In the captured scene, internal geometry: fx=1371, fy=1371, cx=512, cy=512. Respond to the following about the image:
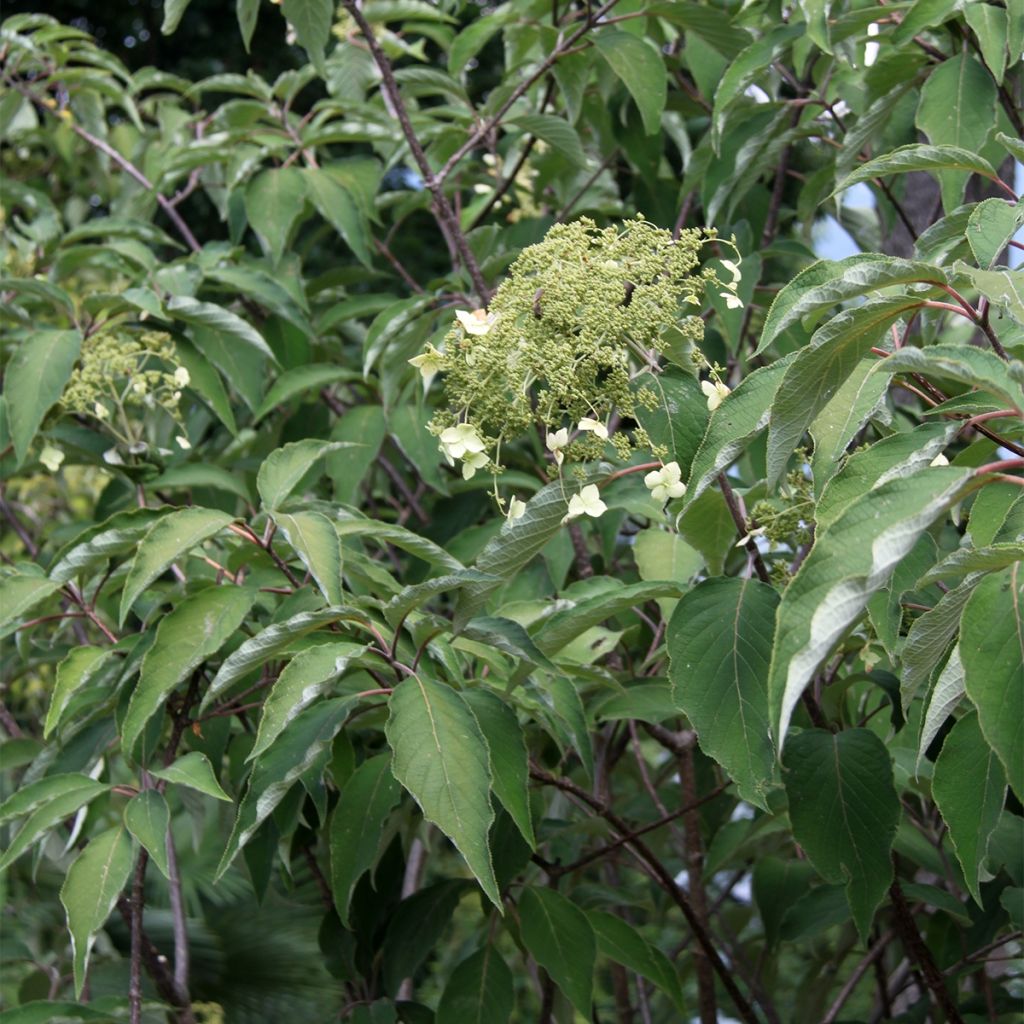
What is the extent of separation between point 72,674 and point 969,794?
926mm

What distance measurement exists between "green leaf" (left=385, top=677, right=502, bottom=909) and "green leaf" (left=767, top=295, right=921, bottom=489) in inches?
14.3

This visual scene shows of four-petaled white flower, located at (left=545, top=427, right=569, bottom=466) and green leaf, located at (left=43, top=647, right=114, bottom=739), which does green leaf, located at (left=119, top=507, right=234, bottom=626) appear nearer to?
green leaf, located at (left=43, top=647, right=114, bottom=739)

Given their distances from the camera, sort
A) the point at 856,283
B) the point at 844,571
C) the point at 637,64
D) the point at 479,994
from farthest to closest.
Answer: the point at 637,64, the point at 479,994, the point at 856,283, the point at 844,571

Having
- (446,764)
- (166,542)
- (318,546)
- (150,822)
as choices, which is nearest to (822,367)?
(446,764)

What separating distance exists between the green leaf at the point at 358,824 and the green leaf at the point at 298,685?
0.25 metres

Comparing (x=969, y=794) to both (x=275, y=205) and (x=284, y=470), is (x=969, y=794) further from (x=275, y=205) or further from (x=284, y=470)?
(x=275, y=205)

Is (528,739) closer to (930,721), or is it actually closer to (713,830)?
(713,830)

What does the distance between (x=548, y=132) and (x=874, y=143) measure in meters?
0.48

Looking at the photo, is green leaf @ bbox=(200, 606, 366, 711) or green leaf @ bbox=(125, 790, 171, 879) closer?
green leaf @ bbox=(200, 606, 366, 711)

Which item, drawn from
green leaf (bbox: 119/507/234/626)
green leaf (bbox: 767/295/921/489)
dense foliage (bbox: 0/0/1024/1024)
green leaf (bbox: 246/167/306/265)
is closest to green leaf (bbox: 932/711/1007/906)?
dense foliage (bbox: 0/0/1024/1024)

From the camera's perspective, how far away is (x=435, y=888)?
1.72 m

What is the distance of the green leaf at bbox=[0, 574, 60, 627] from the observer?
1.47 meters

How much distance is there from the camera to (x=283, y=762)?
4.17 feet

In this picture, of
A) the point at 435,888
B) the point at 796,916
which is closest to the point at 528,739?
the point at 435,888
